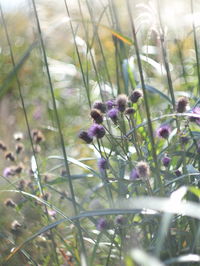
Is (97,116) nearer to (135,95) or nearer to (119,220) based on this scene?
(135,95)

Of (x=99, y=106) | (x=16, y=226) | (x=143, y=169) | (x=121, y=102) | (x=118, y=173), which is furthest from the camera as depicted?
(x=16, y=226)

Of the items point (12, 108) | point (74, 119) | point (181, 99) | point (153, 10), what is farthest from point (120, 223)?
point (12, 108)

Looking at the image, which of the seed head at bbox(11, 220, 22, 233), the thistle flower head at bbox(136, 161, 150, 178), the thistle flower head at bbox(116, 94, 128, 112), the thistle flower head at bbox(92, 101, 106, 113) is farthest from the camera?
the seed head at bbox(11, 220, 22, 233)

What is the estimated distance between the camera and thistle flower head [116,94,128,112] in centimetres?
109

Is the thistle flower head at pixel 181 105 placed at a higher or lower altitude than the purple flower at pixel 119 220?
higher

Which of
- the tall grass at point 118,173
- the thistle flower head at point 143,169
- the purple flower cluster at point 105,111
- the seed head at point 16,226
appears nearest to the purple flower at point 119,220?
the tall grass at point 118,173

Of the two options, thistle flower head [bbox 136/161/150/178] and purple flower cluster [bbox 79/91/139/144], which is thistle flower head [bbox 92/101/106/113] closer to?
purple flower cluster [bbox 79/91/139/144]

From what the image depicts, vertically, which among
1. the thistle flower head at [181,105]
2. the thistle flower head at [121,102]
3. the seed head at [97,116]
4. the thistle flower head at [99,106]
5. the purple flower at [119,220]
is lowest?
the purple flower at [119,220]

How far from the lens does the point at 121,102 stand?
1096mm

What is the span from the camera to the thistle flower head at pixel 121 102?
109 cm

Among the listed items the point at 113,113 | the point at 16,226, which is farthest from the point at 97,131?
the point at 16,226

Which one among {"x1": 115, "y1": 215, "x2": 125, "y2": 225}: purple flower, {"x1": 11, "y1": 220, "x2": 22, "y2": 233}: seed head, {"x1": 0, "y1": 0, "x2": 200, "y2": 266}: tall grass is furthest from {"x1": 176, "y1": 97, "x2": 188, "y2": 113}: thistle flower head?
{"x1": 11, "y1": 220, "x2": 22, "y2": 233}: seed head

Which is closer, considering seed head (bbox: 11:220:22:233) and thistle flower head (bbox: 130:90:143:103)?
thistle flower head (bbox: 130:90:143:103)

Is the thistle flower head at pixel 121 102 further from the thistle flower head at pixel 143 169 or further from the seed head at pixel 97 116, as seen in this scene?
the thistle flower head at pixel 143 169
